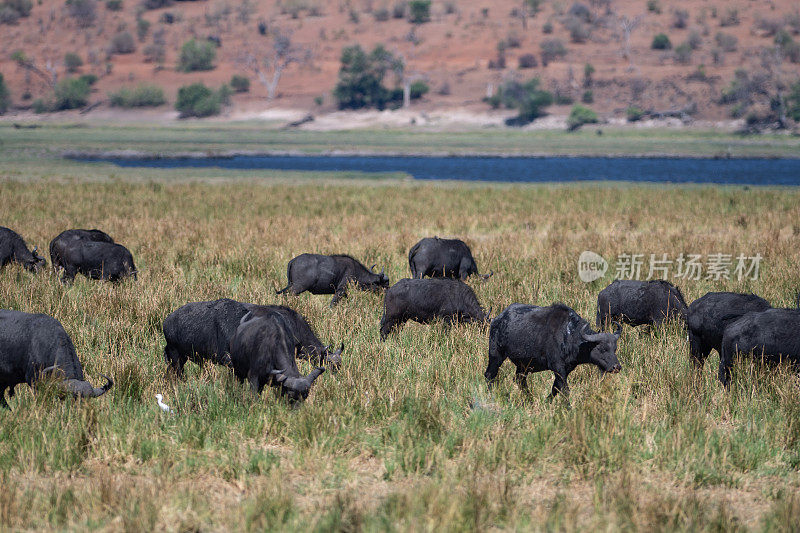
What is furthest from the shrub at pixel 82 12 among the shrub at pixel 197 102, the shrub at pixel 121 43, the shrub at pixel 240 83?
the shrub at pixel 197 102

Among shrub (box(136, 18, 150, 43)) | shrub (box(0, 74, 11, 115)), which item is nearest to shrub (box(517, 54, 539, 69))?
shrub (box(136, 18, 150, 43))

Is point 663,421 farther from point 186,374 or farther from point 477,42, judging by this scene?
point 477,42

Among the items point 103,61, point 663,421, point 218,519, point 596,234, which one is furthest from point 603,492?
point 103,61

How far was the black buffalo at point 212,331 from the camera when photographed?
8.19 m

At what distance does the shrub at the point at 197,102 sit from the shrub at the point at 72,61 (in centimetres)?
2888

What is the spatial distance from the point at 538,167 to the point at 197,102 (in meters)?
52.2

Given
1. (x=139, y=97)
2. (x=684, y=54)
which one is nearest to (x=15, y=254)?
(x=139, y=97)

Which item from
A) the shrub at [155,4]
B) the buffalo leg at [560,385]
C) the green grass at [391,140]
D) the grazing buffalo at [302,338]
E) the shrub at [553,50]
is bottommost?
the green grass at [391,140]

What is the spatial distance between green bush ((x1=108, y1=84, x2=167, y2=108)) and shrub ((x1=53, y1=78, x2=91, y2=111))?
3608 millimetres

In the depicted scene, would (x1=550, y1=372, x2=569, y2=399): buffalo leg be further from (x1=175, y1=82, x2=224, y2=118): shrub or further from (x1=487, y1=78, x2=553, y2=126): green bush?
(x1=175, y1=82, x2=224, y2=118): shrub

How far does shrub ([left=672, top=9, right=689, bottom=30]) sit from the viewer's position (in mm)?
118562

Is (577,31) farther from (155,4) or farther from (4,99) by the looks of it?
(155,4)

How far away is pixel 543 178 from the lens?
46094mm

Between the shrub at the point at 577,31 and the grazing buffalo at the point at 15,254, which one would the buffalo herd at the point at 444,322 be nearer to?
the grazing buffalo at the point at 15,254
